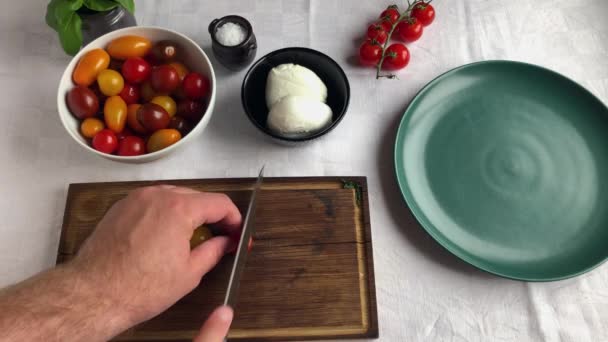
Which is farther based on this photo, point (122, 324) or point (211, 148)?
point (211, 148)

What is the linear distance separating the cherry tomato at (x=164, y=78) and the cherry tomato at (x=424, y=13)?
0.42 meters

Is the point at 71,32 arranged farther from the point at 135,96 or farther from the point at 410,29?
the point at 410,29

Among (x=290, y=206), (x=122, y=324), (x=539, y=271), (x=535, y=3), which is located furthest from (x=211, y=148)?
(x=535, y=3)

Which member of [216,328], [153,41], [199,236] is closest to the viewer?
[216,328]

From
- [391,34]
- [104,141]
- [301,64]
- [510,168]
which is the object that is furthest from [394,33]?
[104,141]

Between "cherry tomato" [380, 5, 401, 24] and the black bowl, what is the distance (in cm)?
16

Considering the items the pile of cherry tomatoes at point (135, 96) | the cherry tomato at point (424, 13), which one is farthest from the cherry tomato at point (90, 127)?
the cherry tomato at point (424, 13)

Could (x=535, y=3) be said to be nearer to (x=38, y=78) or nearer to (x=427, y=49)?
(x=427, y=49)

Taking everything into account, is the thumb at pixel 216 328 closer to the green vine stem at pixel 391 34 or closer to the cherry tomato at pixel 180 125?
the cherry tomato at pixel 180 125

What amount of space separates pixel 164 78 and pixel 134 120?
78mm

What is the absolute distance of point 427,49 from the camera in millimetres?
811

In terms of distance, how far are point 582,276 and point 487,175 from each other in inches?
7.8

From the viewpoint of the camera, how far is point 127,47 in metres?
0.69

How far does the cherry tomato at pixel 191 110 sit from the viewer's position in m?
0.69
